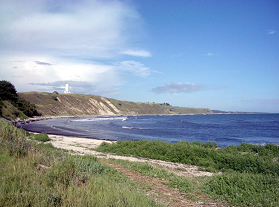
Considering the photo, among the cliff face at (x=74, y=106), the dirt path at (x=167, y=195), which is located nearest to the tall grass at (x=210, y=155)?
the dirt path at (x=167, y=195)

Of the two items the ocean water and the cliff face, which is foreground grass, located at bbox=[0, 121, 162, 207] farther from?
the cliff face

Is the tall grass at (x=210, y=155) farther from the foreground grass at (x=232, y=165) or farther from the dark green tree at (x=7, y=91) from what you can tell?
the dark green tree at (x=7, y=91)

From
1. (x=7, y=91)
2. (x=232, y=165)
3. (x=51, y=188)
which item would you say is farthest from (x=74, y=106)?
(x=51, y=188)

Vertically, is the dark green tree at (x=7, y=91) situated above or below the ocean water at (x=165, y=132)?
above

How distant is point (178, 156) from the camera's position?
14531 mm

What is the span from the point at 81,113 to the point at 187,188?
106965 millimetres

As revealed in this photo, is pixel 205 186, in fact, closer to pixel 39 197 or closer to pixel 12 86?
pixel 39 197

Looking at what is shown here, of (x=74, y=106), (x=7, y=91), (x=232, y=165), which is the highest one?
(x=7, y=91)

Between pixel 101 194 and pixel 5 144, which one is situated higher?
pixel 5 144

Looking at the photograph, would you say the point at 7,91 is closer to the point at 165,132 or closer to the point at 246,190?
the point at 165,132

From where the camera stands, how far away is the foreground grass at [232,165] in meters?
6.25

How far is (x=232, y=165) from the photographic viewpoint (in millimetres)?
12117

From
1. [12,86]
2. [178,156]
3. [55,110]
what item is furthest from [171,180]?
[55,110]

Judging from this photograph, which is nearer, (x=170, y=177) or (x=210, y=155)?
(x=170, y=177)
